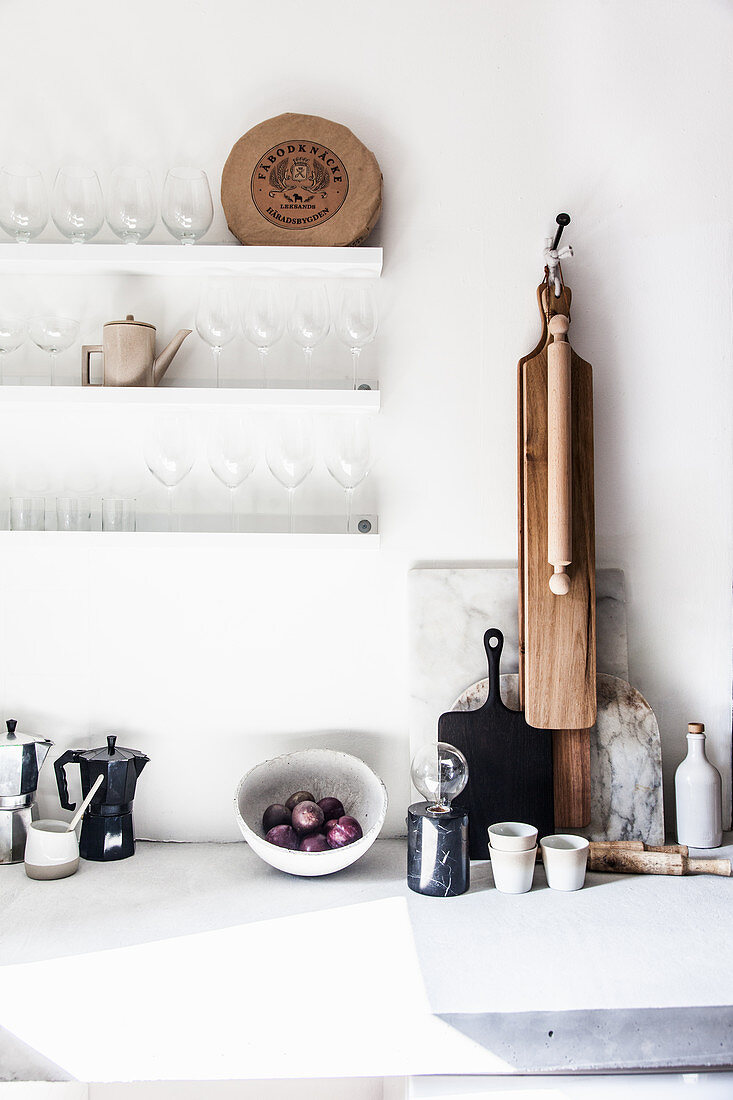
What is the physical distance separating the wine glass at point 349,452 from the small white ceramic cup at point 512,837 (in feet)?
2.03

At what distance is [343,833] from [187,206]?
1172 mm

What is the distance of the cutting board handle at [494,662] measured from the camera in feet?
5.24

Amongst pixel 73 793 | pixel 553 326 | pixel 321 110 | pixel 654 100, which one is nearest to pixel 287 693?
pixel 73 793

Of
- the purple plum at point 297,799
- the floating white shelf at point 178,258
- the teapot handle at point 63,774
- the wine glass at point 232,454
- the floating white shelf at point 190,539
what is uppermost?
the floating white shelf at point 178,258

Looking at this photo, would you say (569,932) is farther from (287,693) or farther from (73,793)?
(73,793)

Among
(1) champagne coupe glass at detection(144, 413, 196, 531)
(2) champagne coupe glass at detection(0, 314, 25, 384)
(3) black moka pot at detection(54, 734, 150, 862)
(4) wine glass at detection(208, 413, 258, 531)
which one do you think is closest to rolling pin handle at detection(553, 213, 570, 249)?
(4) wine glass at detection(208, 413, 258, 531)

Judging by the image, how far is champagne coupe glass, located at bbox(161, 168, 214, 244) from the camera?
5.22 ft

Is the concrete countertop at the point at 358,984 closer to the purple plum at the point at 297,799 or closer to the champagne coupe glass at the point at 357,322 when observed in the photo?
the purple plum at the point at 297,799

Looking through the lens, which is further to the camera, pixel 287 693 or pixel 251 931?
pixel 287 693

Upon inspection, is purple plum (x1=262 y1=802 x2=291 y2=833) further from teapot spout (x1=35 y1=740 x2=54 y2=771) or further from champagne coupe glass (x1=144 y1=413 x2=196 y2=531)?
champagne coupe glass (x1=144 y1=413 x2=196 y2=531)

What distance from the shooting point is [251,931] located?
4.11 feet

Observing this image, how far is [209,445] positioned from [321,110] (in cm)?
71

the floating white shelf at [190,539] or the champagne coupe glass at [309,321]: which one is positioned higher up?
the champagne coupe glass at [309,321]

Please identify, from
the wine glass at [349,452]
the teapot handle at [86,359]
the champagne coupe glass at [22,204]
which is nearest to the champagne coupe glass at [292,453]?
the wine glass at [349,452]
